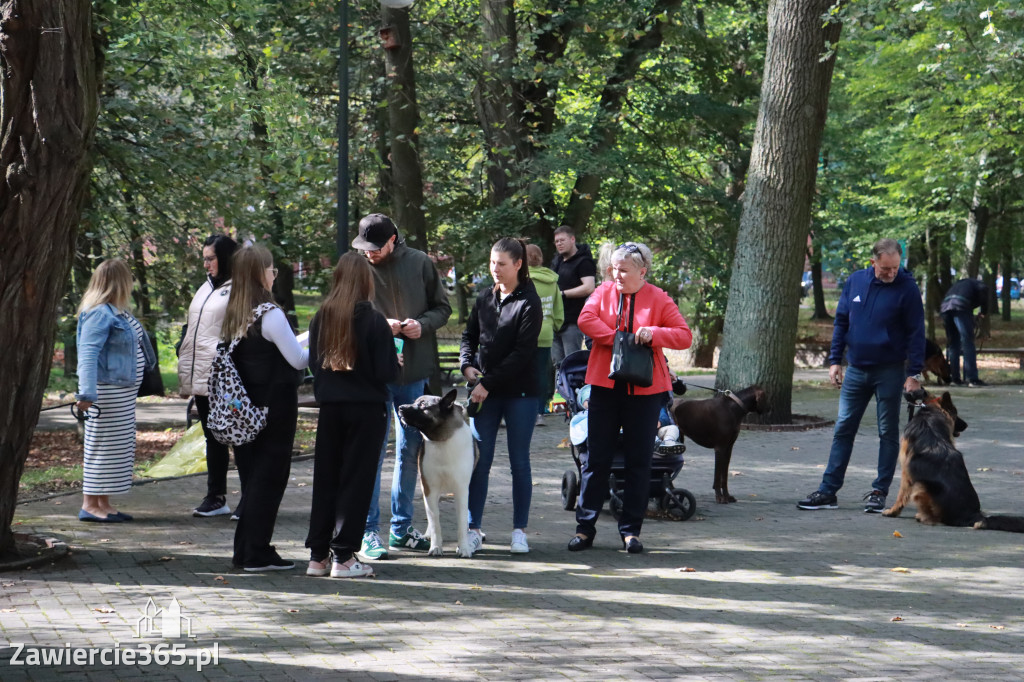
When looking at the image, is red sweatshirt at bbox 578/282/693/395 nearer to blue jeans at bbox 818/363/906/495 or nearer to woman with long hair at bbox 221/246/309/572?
woman with long hair at bbox 221/246/309/572

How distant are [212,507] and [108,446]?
902mm

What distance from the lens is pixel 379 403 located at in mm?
6609

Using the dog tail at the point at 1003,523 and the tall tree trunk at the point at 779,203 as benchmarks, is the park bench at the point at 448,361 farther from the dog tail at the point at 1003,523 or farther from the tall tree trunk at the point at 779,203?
the dog tail at the point at 1003,523

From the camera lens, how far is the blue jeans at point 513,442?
7402 millimetres

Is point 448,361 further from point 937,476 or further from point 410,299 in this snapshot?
point 410,299

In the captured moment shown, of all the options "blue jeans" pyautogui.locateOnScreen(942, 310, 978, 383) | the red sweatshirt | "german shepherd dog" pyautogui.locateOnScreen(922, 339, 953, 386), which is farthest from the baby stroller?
"blue jeans" pyautogui.locateOnScreen(942, 310, 978, 383)

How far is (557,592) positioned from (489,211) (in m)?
11.0

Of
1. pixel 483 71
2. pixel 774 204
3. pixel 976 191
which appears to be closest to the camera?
pixel 774 204

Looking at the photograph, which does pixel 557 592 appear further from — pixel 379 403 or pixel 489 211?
pixel 489 211

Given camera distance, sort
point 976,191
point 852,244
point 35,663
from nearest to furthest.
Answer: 1. point 35,663
2. point 976,191
3. point 852,244

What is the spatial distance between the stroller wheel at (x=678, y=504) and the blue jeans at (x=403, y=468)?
2234 mm

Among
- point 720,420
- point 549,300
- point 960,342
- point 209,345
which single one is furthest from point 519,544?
point 960,342

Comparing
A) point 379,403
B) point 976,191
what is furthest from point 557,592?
point 976,191

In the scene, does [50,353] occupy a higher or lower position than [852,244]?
lower
